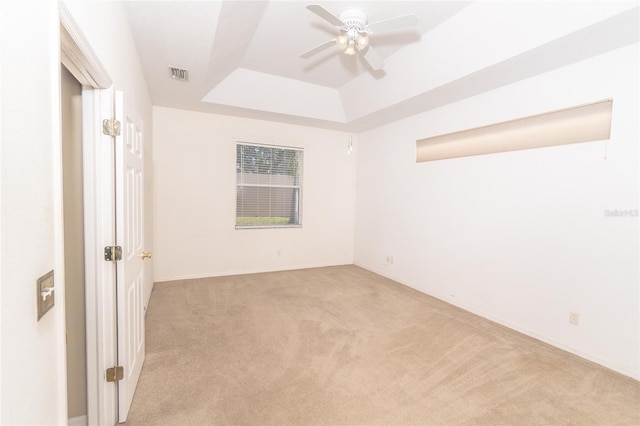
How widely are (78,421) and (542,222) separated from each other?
13.0ft

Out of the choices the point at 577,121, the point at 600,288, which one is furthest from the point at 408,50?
the point at 600,288

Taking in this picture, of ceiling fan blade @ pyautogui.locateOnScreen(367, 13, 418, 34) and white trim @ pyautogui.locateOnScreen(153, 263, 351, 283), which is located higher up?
ceiling fan blade @ pyautogui.locateOnScreen(367, 13, 418, 34)

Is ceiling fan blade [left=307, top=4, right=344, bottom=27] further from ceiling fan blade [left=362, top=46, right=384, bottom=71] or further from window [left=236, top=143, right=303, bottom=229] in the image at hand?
window [left=236, top=143, right=303, bottom=229]

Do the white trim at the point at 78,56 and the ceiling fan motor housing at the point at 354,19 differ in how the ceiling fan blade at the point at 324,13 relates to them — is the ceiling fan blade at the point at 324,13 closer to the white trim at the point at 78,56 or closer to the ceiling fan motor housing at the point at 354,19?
the ceiling fan motor housing at the point at 354,19

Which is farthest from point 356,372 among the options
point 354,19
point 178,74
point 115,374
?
point 178,74

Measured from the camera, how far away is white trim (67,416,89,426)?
5.56 feet

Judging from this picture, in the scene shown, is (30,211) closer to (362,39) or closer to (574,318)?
(362,39)

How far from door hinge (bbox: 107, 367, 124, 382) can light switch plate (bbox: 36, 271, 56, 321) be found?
39.9 inches

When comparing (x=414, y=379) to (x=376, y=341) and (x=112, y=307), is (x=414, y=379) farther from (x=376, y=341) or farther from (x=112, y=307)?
(x=112, y=307)

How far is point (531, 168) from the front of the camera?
3012 mm

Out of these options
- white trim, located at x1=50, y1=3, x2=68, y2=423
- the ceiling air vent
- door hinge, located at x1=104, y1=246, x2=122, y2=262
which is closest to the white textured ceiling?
the ceiling air vent

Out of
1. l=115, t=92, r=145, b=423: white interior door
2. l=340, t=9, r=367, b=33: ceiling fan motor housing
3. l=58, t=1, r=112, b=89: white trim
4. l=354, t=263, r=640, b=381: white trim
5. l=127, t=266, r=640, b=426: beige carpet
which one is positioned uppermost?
l=340, t=9, r=367, b=33: ceiling fan motor housing

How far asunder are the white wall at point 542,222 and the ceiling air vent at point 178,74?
3126mm

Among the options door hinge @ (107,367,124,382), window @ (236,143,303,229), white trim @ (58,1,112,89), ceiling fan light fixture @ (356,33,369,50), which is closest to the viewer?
white trim @ (58,1,112,89)
